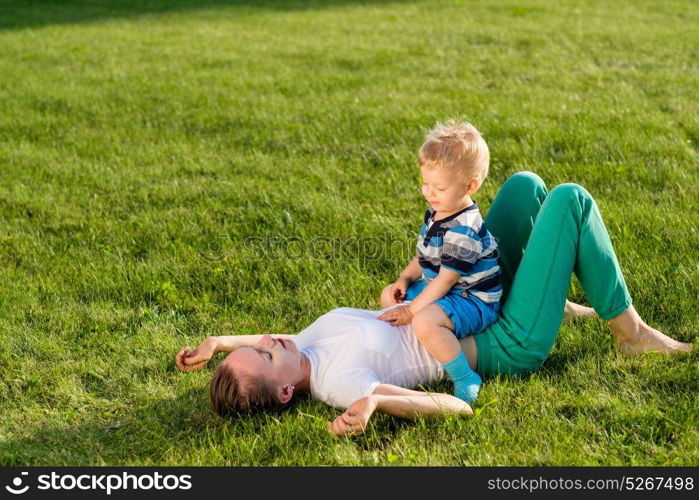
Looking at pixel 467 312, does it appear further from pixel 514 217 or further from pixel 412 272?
pixel 514 217

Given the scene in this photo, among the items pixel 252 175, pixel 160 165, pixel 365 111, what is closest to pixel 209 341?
pixel 252 175

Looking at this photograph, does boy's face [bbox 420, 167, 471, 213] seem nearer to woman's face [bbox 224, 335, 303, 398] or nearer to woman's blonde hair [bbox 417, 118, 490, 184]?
woman's blonde hair [bbox 417, 118, 490, 184]

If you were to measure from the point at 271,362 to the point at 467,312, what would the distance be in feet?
3.32

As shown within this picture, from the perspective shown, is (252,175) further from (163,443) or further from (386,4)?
(386,4)

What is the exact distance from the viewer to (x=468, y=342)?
4117 millimetres

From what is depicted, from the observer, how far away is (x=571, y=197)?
399 cm

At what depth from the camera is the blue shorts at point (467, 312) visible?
3996mm

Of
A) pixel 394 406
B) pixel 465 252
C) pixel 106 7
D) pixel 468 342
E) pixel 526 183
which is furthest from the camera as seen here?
pixel 106 7

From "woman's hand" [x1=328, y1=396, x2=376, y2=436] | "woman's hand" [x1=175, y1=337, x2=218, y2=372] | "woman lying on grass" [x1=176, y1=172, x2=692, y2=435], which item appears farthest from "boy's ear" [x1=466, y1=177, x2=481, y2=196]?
"woman's hand" [x1=175, y1=337, x2=218, y2=372]

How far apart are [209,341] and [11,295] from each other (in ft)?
6.24

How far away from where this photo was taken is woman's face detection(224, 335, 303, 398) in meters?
3.80

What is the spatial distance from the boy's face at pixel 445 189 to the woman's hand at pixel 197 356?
4.64 ft

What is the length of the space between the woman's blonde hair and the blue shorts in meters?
0.61

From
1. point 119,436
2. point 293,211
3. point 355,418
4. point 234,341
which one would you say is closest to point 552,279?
point 355,418
